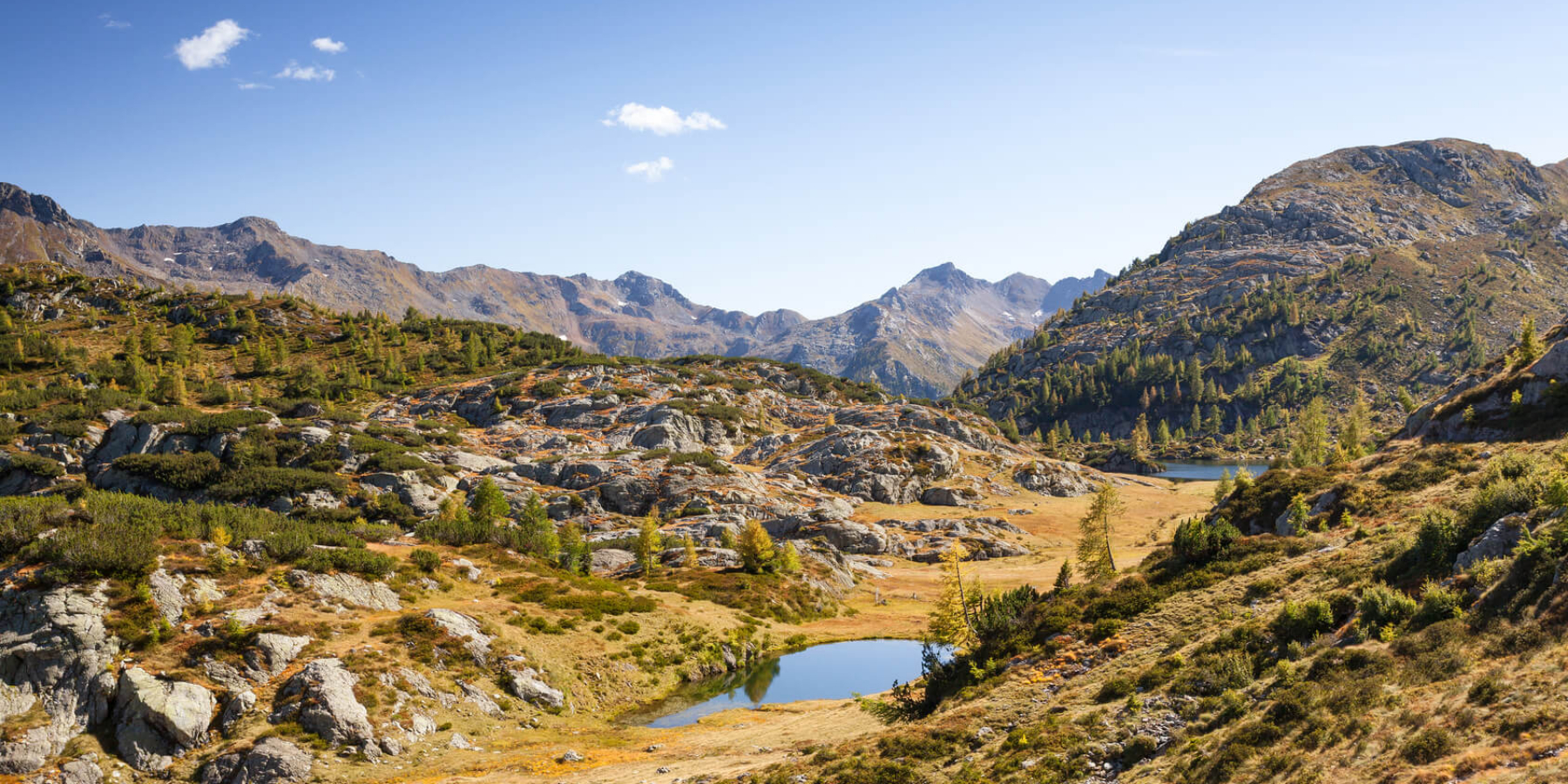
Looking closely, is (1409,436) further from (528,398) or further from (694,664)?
(528,398)

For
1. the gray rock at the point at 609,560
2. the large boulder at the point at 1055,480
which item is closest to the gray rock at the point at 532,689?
the gray rock at the point at 609,560

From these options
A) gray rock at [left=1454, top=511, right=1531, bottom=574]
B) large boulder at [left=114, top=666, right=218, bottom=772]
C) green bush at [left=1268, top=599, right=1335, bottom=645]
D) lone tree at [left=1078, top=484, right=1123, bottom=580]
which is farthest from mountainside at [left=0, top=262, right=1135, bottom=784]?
gray rock at [left=1454, top=511, right=1531, bottom=574]

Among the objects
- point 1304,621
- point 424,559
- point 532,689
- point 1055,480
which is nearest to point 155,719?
point 532,689

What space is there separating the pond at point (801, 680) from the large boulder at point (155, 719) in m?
23.0

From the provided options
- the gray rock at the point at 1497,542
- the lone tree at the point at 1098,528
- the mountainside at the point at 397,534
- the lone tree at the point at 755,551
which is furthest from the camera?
the lone tree at the point at 755,551

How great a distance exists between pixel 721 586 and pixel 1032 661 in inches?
1813

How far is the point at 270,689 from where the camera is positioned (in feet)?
119

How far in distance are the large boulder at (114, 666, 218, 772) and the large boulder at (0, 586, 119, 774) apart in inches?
35.8

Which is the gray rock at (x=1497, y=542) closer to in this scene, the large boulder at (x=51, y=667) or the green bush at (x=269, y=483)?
the large boulder at (x=51, y=667)

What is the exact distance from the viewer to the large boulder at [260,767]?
31.1 metres

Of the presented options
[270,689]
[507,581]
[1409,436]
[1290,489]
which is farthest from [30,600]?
[1409,436]

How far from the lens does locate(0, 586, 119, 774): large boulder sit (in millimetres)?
30344

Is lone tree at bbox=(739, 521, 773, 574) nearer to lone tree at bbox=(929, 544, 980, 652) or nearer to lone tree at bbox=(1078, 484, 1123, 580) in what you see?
lone tree at bbox=(1078, 484, 1123, 580)

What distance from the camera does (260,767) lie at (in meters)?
31.5
